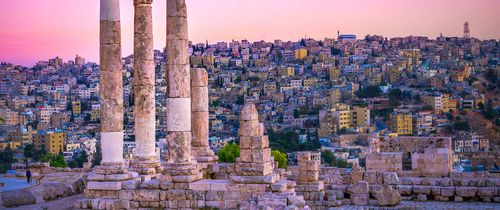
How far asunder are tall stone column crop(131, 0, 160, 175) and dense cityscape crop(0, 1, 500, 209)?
5.7 inches

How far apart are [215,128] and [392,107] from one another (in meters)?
35.5

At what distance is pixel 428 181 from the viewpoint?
2567 centimetres

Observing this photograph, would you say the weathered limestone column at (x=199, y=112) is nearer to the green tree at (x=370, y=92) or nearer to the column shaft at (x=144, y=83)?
the column shaft at (x=144, y=83)

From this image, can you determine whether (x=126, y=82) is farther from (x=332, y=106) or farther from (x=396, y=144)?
(x=396, y=144)

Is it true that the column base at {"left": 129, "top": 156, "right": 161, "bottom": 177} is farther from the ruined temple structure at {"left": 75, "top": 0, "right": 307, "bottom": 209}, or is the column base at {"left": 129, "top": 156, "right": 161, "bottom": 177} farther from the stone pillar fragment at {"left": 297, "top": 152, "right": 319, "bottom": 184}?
the stone pillar fragment at {"left": 297, "top": 152, "right": 319, "bottom": 184}

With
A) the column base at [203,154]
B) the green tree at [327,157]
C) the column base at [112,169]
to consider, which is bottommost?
the green tree at [327,157]

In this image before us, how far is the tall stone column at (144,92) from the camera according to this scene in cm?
2489

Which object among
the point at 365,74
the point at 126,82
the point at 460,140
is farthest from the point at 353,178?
the point at 365,74

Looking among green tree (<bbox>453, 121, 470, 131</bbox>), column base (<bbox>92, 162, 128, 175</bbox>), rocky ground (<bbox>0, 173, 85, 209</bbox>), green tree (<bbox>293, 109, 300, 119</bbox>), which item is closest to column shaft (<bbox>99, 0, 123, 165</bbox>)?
column base (<bbox>92, 162, 128, 175</bbox>)

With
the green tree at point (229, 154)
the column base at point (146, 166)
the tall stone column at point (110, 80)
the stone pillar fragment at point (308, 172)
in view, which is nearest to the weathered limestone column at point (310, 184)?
the stone pillar fragment at point (308, 172)

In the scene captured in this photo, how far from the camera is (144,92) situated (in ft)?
82.3

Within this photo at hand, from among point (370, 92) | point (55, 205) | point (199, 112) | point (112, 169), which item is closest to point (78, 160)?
point (199, 112)

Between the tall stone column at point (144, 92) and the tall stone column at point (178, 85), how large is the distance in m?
1.98

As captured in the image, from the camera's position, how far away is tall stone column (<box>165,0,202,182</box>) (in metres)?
22.8
